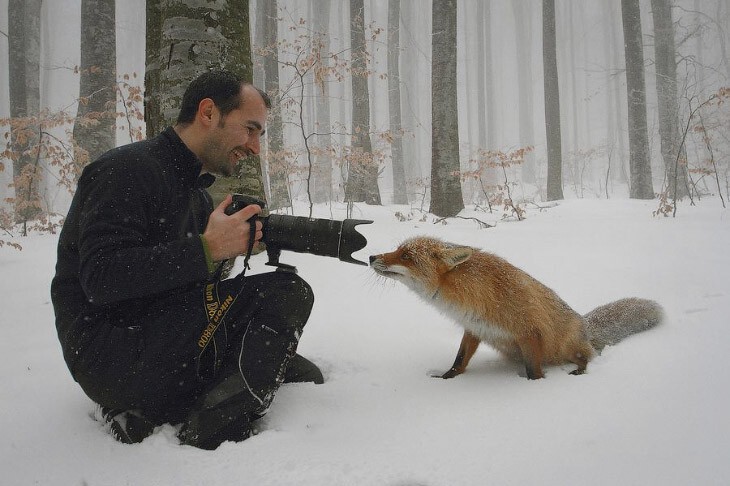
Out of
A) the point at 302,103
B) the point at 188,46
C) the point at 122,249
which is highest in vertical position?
the point at 302,103

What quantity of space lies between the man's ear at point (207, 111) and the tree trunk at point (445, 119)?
6782 millimetres

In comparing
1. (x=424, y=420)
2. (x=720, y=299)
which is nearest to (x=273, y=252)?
(x=424, y=420)

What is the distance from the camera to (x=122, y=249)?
171 centimetres

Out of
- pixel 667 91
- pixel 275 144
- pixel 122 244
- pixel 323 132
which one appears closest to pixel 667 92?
pixel 667 91

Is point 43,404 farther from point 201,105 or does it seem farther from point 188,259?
point 201,105

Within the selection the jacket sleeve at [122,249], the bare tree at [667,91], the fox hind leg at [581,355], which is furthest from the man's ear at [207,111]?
the bare tree at [667,91]

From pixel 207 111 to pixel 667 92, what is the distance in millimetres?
A: 16170

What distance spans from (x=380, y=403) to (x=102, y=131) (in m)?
9.23

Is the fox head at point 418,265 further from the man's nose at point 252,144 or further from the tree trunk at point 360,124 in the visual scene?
the tree trunk at point 360,124

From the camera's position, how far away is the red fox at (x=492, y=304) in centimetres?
257

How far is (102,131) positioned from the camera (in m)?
8.73

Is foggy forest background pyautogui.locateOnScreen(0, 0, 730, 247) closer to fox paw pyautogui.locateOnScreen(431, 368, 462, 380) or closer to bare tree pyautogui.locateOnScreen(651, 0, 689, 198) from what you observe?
bare tree pyautogui.locateOnScreen(651, 0, 689, 198)

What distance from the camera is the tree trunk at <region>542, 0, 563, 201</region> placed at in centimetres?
1398

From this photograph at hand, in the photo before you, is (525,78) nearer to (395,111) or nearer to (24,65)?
(395,111)
